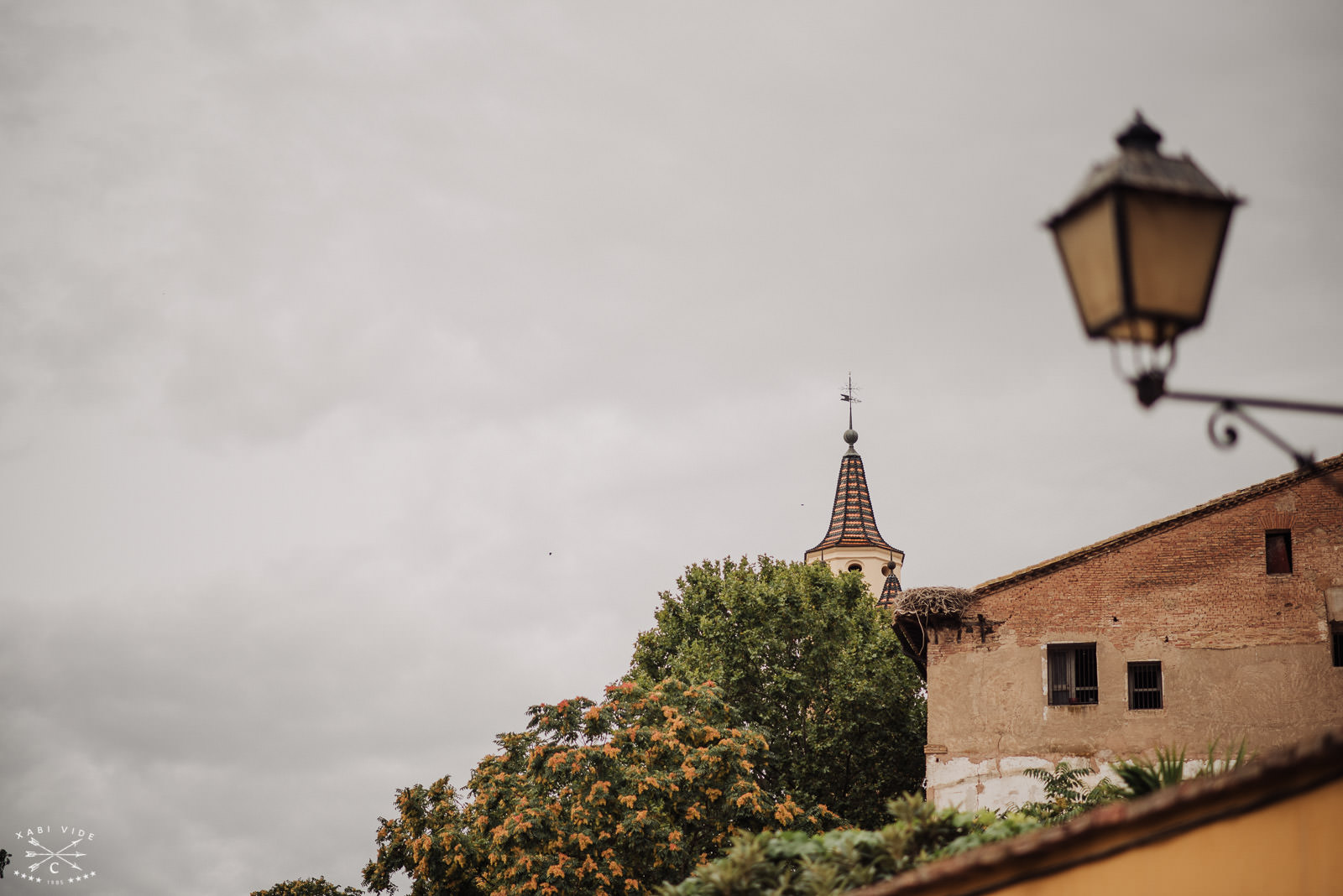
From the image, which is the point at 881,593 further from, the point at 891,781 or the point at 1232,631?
the point at 1232,631

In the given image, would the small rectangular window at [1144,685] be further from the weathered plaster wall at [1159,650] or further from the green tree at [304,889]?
the green tree at [304,889]

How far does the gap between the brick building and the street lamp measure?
59.7ft

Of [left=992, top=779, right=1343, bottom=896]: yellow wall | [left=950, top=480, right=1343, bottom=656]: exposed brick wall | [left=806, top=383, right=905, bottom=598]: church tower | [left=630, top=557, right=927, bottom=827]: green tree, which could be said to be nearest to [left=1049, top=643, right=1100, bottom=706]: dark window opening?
[left=950, top=480, right=1343, bottom=656]: exposed brick wall

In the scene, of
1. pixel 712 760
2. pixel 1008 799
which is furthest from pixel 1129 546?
pixel 712 760

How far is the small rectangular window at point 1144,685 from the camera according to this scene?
21.5 m

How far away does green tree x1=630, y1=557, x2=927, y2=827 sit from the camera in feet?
107

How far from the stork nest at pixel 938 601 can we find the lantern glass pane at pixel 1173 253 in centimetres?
1933

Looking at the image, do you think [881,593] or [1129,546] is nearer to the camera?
[1129,546]

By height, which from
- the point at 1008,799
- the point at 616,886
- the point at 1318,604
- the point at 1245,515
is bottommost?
the point at 616,886

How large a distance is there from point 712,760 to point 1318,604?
10870 mm

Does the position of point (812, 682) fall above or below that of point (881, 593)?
below

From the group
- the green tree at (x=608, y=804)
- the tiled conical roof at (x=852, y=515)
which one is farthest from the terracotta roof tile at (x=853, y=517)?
the green tree at (x=608, y=804)

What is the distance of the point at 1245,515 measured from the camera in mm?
21609

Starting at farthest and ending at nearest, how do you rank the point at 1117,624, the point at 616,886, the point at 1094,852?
1. the point at 1117,624
2. the point at 616,886
3. the point at 1094,852
